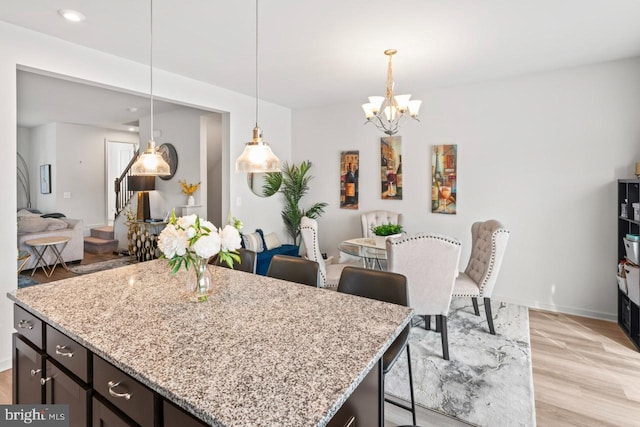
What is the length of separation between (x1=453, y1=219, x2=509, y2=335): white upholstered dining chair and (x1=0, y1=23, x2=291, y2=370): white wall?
10.0 feet

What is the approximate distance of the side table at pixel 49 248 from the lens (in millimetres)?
5054

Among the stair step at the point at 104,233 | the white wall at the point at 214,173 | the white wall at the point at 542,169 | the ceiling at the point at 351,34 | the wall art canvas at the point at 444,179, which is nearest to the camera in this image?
the ceiling at the point at 351,34

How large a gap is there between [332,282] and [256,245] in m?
1.66

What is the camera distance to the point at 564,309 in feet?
12.3

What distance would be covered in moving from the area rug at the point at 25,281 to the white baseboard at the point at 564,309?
6.15 metres

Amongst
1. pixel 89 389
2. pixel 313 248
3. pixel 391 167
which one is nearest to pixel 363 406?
pixel 89 389

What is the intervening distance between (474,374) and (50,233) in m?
6.28

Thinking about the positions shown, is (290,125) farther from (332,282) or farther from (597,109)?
(597,109)

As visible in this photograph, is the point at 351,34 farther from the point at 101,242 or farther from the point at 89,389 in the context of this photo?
the point at 101,242

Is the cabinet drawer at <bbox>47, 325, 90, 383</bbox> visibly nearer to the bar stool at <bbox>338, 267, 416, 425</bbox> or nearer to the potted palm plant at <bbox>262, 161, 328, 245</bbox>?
the bar stool at <bbox>338, 267, 416, 425</bbox>

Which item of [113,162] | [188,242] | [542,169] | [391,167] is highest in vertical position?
[113,162]

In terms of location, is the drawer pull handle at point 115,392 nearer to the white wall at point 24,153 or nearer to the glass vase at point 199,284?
the glass vase at point 199,284

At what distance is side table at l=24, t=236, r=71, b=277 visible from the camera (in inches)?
199

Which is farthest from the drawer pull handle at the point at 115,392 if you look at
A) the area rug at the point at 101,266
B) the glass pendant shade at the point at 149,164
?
the area rug at the point at 101,266
